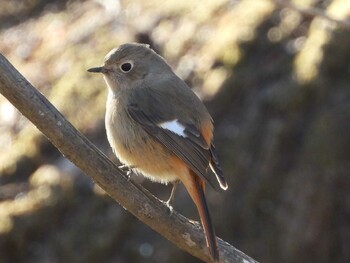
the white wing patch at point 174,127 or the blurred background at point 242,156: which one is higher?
the white wing patch at point 174,127

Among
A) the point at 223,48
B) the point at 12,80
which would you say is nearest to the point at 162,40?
the point at 223,48

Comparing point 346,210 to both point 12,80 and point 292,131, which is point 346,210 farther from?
point 12,80

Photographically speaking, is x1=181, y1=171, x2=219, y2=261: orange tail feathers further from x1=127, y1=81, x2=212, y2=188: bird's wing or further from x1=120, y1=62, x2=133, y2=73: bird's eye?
x1=120, y1=62, x2=133, y2=73: bird's eye

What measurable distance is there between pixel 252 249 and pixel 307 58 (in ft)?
5.37

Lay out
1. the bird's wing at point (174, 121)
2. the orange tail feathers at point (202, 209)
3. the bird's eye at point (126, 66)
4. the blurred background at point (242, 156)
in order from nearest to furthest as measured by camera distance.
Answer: the orange tail feathers at point (202, 209) → the bird's wing at point (174, 121) → the bird's eye at point (126, 66) → the blurred background at point (242, 156)

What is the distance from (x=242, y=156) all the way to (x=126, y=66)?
80.0 inches

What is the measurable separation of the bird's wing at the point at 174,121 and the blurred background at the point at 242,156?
1825mm

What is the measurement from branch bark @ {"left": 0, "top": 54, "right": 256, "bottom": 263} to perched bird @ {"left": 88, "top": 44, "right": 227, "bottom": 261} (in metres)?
0.20

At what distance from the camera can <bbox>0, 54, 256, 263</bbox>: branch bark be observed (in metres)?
3.94

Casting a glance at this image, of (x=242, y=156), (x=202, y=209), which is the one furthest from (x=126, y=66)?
(x=242, y=156)

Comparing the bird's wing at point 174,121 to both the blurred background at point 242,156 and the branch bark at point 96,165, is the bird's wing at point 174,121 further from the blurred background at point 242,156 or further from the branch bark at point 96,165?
the blurred background at point 242,156

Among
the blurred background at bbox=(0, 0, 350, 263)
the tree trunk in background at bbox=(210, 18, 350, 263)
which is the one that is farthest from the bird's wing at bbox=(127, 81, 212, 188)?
the tree trunk in background at bbox=(210, 18, 350, 263)

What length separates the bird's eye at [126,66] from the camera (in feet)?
17.0

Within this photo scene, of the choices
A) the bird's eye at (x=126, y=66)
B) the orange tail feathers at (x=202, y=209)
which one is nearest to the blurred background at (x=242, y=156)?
the bird's eye at (x=126, y=66)
